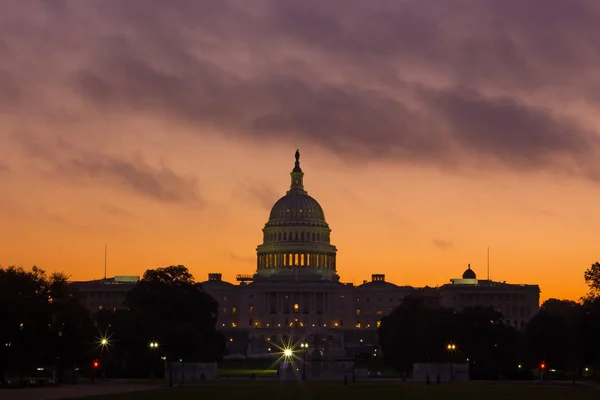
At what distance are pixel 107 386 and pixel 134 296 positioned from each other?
60.5 metres

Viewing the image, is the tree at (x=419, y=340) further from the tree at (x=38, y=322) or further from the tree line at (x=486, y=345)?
the tree at (x=38, y=322)

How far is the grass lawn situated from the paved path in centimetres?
295

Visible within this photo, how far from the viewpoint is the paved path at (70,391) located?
10562cm

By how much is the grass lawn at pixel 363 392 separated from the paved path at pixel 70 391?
295 centimetres

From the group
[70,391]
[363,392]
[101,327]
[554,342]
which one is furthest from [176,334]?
[363,392]

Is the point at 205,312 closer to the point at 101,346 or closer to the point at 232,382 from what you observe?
the point at 101,346

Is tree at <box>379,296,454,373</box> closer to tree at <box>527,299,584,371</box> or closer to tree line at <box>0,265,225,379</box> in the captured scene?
tree at <box>527,299,584,371</box>

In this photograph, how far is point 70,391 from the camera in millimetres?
116625

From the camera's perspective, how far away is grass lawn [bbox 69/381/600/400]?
107 metres

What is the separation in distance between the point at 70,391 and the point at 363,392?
865 inches

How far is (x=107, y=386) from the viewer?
129250 mm

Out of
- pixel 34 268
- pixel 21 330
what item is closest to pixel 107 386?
pixel 21 330

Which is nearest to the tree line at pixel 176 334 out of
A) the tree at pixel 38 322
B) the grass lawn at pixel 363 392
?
the tree at pixel 38 322

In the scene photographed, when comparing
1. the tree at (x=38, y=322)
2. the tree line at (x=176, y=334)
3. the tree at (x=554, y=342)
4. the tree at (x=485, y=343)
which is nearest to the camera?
the tree at (x=38, y=322)
